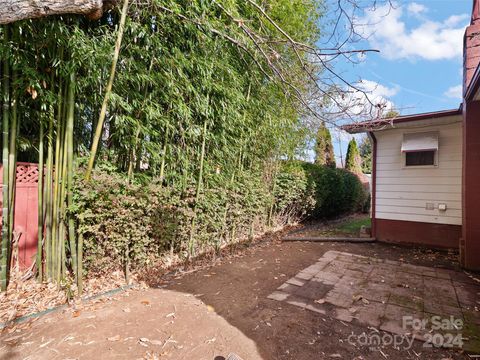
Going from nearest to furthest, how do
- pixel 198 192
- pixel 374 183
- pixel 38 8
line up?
pixel 38 8
pixel 198 192
pixel 374 183

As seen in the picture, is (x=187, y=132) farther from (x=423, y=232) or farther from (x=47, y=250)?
(x=423, y=232)

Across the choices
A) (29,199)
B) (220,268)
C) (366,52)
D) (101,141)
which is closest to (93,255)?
(29,199)

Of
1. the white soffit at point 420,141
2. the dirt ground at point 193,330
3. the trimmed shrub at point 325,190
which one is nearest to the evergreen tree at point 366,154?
the trimmed shrub at point 325,190

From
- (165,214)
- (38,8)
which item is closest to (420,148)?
(165,214)

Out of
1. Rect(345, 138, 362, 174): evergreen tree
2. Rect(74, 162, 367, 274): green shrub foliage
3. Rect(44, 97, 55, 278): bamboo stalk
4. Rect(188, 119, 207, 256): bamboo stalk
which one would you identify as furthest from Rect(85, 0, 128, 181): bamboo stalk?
Rect(345, 138, 362, 174): evergreen tree

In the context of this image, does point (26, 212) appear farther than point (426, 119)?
No

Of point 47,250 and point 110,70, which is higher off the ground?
point 110,70

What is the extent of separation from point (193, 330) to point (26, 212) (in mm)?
1857

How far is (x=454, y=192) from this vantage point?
411cm

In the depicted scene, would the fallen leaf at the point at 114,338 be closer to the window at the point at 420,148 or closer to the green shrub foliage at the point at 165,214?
the green shrub foliage at the point at 165,214

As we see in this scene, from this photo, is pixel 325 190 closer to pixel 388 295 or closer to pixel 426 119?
pixel 426 119

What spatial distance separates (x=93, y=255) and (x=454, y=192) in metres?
5.35

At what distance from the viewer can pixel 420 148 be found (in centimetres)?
427

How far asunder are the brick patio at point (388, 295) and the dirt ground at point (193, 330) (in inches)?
6.8
